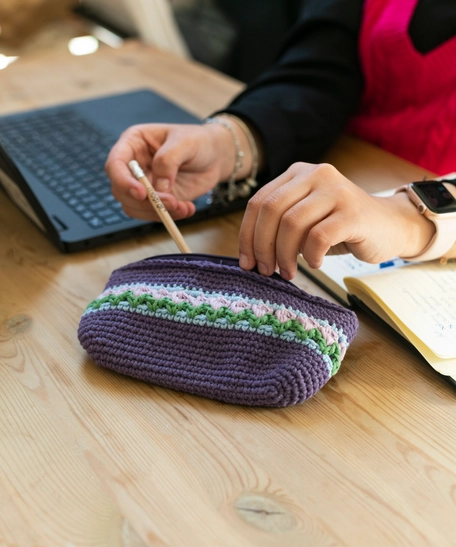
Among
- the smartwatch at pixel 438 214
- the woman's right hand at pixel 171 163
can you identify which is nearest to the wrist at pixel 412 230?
the smartwatch at pixel 438 214

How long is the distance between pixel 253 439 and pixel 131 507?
0.10m

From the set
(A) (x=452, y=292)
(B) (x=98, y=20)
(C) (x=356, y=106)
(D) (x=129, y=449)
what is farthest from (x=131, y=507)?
(B) (x=98, y=20)

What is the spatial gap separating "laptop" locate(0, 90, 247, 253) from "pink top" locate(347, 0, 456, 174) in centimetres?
29

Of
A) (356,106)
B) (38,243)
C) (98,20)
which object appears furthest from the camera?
(98,20)

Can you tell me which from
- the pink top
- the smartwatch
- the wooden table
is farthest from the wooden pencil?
the pink top

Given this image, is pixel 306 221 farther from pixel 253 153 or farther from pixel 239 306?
pixel 253 153

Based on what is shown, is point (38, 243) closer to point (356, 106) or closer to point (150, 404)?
point (150, 404)

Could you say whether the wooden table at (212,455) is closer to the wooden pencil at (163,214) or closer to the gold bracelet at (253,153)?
the wooden pencil at (163,214)

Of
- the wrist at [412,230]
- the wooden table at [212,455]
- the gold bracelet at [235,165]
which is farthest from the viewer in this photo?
the gold bracelet at [235,165]

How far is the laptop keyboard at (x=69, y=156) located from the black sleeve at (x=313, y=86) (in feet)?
0.69

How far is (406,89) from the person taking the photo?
35.6 inches

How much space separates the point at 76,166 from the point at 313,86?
0.38m

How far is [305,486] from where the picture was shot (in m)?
0.44

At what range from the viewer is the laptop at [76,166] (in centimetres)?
73
